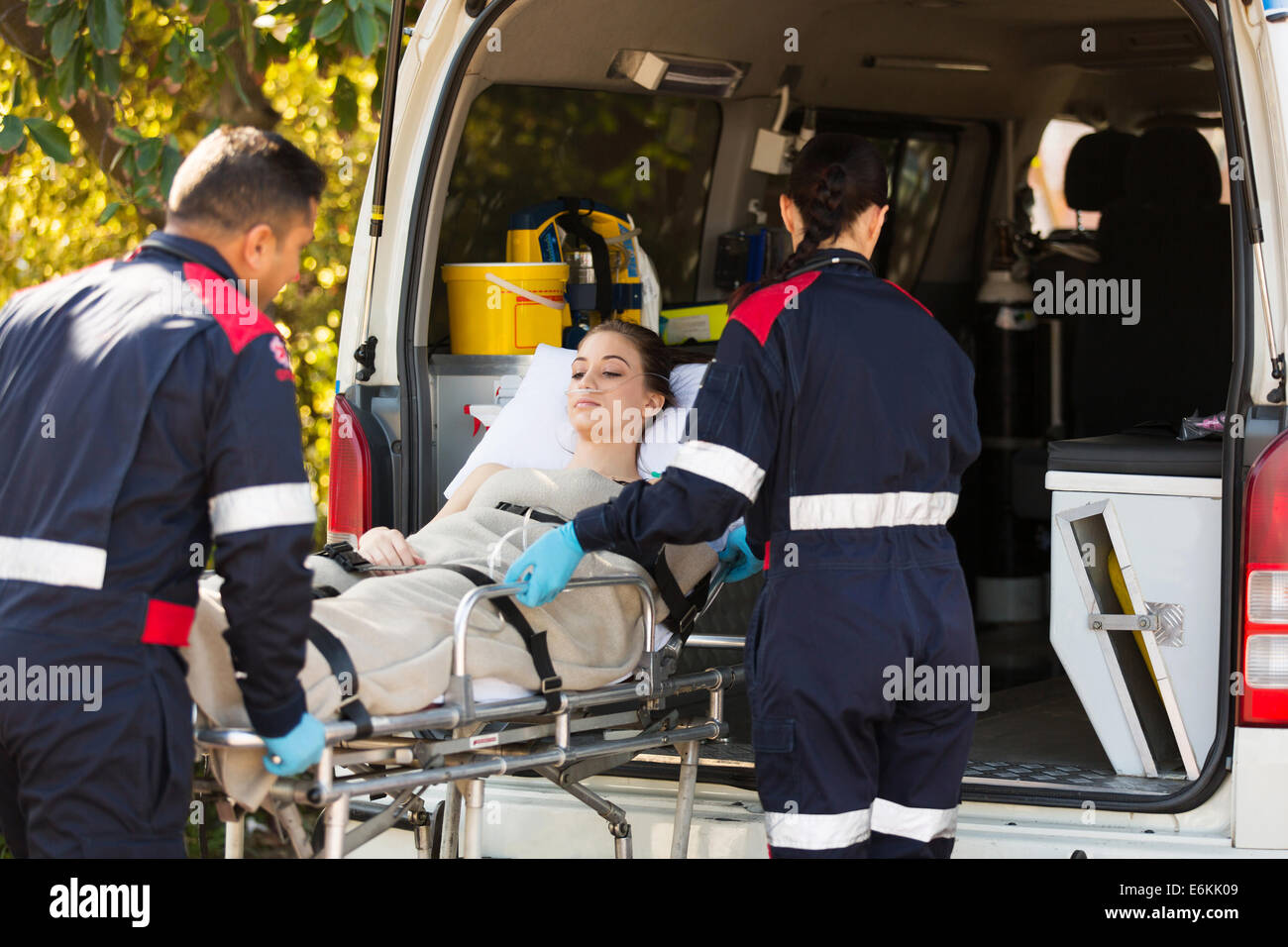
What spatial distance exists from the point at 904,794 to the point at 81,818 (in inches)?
59.7

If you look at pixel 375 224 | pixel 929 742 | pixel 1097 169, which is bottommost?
pixel 929 742

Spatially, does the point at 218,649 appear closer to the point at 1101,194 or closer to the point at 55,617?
the point at 55,617

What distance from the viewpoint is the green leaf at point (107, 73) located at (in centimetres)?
578

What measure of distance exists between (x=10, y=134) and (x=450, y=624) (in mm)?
3480

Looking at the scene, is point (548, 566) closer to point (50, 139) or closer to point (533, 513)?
point (533, 513)

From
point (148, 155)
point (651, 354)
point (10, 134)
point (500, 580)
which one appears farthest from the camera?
point (148, 155)

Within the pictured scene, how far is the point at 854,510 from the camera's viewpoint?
289 centimetres

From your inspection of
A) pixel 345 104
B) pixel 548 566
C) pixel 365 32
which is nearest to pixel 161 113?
pixel 345 104

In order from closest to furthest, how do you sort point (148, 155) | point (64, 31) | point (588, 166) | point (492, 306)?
point (492, 306) → point (588, 166) → point (64, 31) → point (148, 155)

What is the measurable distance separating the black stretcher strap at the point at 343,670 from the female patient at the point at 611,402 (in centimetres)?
111

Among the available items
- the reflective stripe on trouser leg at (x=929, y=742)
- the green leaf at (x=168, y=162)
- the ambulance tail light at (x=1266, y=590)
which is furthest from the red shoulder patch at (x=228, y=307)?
the green leaf at (x=168, y=162)

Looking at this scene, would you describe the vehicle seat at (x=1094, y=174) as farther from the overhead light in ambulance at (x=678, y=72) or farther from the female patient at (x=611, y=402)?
the female patient at (x=611, y=402)

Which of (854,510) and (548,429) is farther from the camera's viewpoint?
(548,429)

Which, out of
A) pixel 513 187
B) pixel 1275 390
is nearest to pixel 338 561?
pixel 513 187
